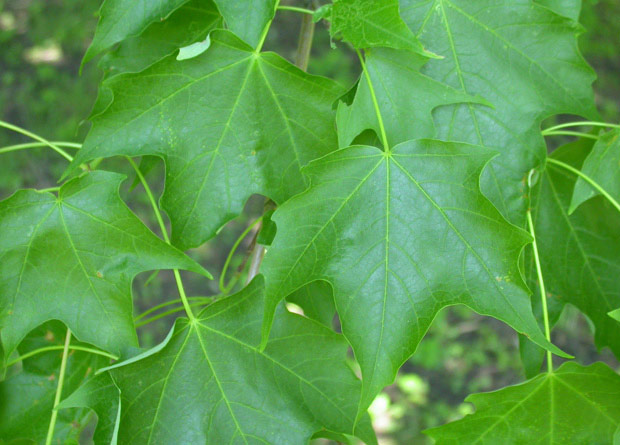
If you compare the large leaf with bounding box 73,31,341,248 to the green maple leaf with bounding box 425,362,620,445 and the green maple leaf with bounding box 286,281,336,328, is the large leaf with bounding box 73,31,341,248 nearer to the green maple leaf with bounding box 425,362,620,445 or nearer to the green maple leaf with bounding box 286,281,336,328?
the green maple leaf with bounding box 286,281,336,328

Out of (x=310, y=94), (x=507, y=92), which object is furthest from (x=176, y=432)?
(x=507, y=92)

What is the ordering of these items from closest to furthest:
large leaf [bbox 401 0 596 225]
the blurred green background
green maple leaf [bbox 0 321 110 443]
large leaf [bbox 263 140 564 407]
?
large leaf [bbox 263 140 564 407], large leaf [bbox 401 0 596 225], green maple leaf [bbox 0 321 110 443], the blurred green background

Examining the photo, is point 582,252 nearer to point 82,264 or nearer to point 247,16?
point 247,16

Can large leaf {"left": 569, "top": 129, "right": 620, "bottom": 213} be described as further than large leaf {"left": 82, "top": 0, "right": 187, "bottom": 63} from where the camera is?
Yes

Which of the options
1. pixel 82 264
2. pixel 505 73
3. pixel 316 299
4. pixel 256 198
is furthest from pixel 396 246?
pixel 256 198

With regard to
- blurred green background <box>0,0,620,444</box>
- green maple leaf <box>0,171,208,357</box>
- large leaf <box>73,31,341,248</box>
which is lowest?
blurred green background <box>0,0,620,444</box>

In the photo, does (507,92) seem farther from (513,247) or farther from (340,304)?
(340,304)

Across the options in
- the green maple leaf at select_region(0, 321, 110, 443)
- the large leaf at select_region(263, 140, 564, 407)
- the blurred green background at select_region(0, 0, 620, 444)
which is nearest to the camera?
the large leaf at select_region(263, 140, 564, 407)

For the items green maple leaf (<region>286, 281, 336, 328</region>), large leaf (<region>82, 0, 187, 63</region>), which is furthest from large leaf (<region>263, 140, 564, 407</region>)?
large leaf (<region>82, 0, 187, 63</region>)
